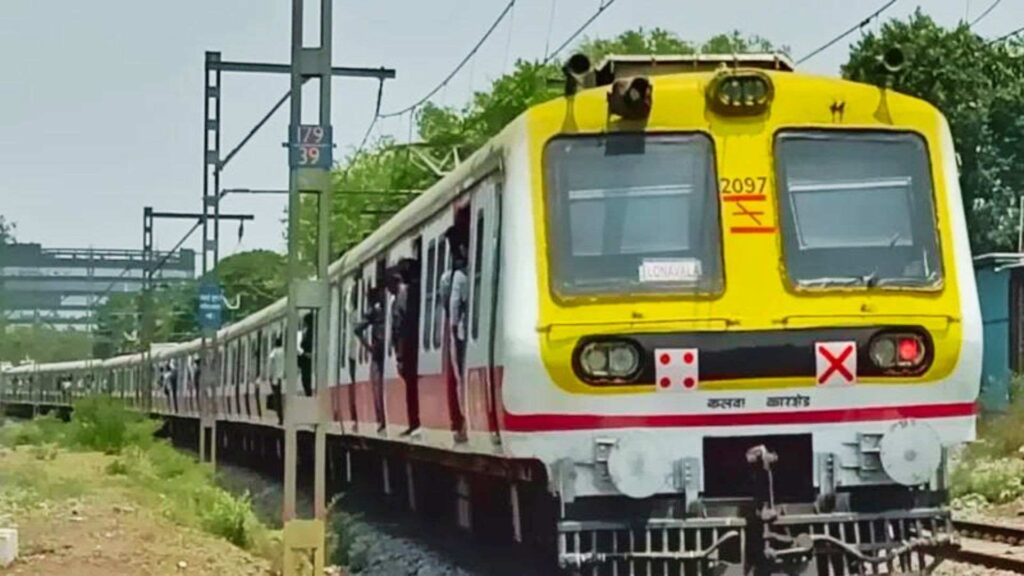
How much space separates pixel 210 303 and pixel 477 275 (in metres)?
16.8

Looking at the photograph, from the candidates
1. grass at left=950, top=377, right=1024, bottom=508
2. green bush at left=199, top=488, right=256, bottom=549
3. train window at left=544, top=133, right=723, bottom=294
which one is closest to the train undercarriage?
train window at left=544, top=133, right=723, bottom=294

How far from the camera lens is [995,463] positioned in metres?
22.1

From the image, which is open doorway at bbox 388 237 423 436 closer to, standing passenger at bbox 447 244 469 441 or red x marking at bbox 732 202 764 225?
standing passenger at bbox 447 244 469 441

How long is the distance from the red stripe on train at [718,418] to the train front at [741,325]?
1 centimetres

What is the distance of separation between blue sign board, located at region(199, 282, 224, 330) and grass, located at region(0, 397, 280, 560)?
80.6 inches

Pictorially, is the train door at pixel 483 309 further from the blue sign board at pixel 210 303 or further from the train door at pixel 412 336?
the blue sign board at pixel 210 303

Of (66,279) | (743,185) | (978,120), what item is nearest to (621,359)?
(743,185)

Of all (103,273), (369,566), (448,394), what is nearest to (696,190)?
(448,394)

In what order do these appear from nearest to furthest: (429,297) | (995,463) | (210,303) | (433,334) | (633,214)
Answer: (633,214) < (433,334) < (429,297) < (995,463) < (210,303)

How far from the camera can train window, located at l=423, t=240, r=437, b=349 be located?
12.3m

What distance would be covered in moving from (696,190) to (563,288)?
816 millimetres

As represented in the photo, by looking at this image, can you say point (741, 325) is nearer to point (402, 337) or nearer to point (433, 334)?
point (433, 334)

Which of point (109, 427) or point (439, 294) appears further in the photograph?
point (109, 427)

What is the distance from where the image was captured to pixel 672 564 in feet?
29.4
